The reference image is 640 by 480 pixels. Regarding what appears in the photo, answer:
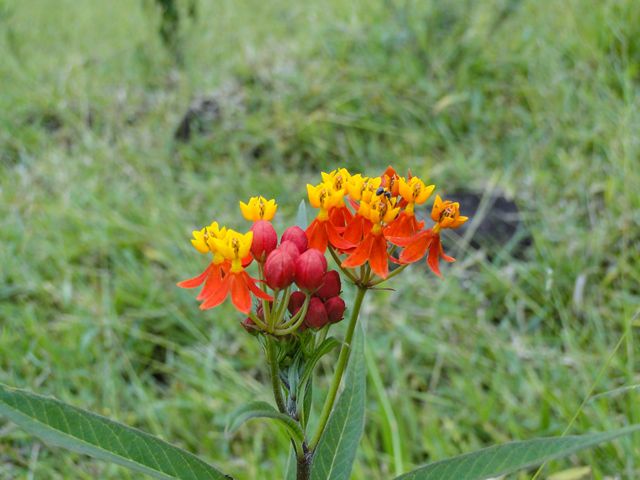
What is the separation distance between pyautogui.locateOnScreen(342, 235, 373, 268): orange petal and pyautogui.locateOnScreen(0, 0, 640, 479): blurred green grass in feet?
2.30

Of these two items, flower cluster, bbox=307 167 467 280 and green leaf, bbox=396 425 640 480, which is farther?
flower cluster, bbox=307 167 467 280

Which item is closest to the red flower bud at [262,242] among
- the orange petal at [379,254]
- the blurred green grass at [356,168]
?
the orange petal at [379,254]

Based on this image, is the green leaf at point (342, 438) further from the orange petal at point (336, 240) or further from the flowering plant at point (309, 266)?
the orange petal at point (336, 240)

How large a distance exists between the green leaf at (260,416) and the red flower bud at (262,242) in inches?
6.7

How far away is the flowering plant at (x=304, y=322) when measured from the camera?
68 centimetres

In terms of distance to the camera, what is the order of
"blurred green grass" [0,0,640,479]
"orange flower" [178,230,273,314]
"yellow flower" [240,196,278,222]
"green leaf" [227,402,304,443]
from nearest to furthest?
"green leaf" [227,402,304,443] < "orange flower" [178,230,273,314] < "yellow flower" [240,196,278,222] < "blurred green grass" [0,0,640,479]

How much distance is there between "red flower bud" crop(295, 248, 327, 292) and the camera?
73cm

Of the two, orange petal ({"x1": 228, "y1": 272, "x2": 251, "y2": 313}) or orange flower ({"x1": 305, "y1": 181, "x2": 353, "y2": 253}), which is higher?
orange flower ({"x1": 305, "y1": 181, "x2": 353, "y2": 253})

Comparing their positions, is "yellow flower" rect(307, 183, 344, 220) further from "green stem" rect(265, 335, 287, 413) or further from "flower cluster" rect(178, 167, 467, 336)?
"green stem" rect(265, 335, 287, 413)

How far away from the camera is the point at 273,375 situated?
72cm

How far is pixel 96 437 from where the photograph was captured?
2.27 ft

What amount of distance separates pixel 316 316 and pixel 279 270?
6 cm

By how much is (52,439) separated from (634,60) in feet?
7.74

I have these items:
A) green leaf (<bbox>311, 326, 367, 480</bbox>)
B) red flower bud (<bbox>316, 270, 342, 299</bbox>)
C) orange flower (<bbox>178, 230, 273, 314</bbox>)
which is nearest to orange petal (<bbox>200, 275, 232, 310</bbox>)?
orange flower (<bbox>178, 230, 273, 314</bbox>)
